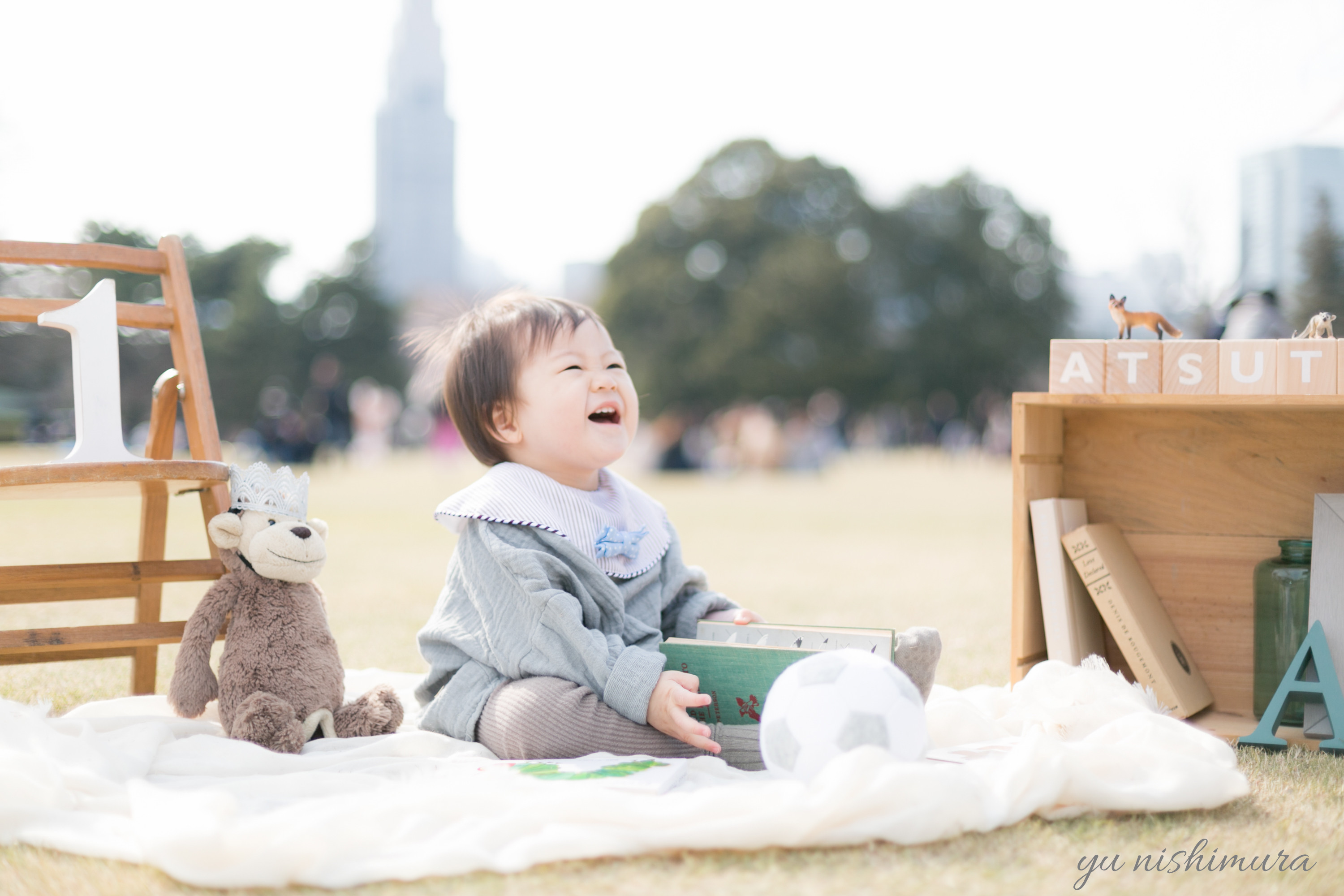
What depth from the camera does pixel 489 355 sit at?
7.53 feet

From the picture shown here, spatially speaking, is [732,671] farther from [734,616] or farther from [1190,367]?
[1190,367]

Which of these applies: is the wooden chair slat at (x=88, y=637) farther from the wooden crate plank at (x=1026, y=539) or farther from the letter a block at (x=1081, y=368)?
the letter a block at (x=1081, y=368)

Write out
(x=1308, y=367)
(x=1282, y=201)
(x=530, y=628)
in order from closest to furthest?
(x=530, y=628)
(x=1308, y=367)
(x=1282, y=201)

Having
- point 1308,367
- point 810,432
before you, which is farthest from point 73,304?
point 810,432

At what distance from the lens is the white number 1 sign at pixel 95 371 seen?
226 centimetres

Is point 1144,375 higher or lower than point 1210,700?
higher

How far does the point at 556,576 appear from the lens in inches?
82.7

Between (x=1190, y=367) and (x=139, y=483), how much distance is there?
2.21 m

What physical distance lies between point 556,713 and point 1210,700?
64.6 inches

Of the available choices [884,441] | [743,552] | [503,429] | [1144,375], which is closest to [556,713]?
[503,429]

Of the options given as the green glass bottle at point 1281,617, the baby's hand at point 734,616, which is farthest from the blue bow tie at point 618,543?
the green glass bottle at point 1281,617

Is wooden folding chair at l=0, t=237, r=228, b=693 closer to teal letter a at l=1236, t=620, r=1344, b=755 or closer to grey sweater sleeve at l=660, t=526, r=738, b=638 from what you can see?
grey sweater sleeve at l=660, t=526, r=738, b=638

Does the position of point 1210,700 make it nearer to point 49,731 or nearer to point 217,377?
point 49,731

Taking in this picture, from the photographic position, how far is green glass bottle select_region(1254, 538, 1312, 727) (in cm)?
241
